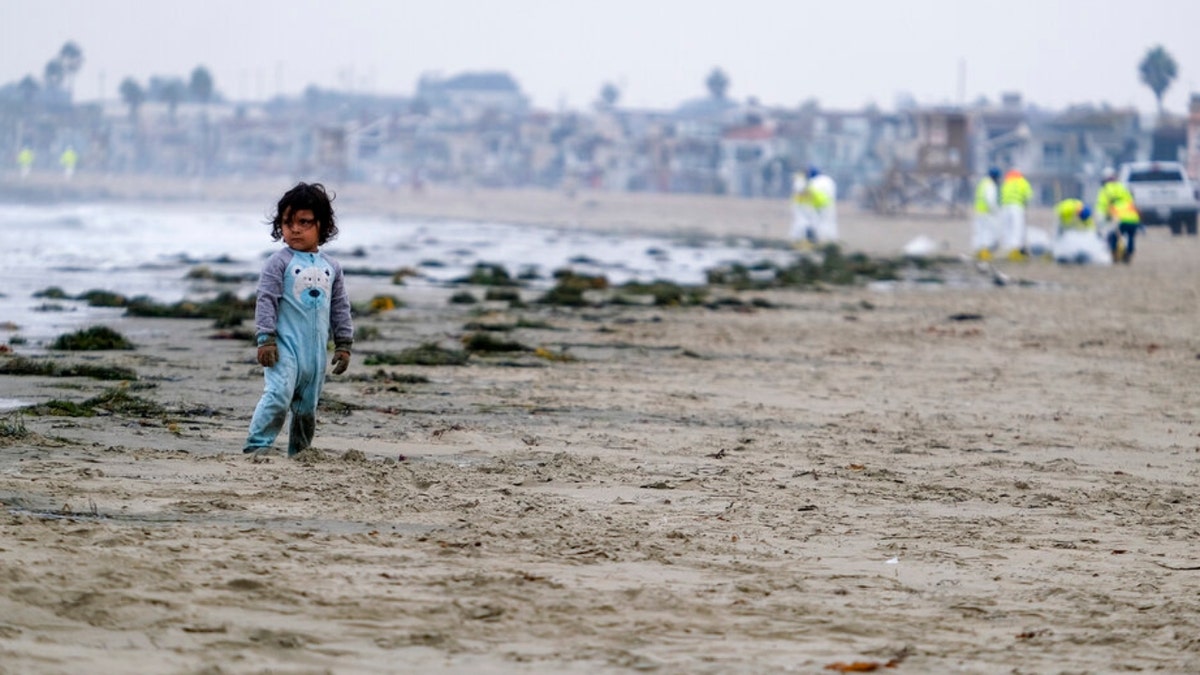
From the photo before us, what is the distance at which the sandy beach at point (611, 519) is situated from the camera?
13.2 ft

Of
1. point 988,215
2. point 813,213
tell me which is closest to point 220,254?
point 813,213

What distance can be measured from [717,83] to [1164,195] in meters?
134

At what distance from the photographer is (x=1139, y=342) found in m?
14.0

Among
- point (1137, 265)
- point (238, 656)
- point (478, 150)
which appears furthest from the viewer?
point (478, 150)

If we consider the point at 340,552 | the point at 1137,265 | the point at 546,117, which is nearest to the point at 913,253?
the point at 1137,265

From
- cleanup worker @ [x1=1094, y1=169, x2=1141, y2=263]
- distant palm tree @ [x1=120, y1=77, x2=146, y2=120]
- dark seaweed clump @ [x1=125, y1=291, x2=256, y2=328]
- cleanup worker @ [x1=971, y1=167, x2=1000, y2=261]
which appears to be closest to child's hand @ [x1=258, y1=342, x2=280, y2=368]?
dark seaweed clump @ [x1=125, y1=291, x2=256, y2=328]

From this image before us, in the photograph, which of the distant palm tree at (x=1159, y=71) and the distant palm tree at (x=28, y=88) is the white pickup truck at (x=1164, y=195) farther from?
the distant palm tree at (x=28, y=88)

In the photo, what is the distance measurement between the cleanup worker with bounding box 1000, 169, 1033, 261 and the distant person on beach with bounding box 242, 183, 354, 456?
77.9 ft

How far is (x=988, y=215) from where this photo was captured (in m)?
30.6

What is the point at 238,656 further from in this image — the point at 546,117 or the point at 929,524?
the point at 546,117

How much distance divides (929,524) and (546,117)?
13680 cm

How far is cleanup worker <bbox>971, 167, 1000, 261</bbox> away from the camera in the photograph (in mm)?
29750

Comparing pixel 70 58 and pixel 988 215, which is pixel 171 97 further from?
pixel 988 215

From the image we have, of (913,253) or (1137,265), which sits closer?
(1137,265)
